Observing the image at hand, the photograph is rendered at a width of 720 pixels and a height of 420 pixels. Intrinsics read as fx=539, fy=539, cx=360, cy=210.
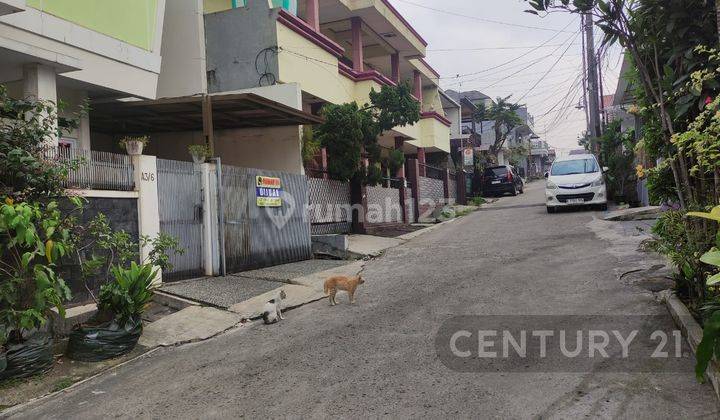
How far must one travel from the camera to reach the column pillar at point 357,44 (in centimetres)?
1780

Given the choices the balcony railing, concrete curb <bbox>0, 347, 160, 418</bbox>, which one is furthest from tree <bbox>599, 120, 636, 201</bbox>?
concrete curb <bbox>0, 347, 160, 418</bbox>

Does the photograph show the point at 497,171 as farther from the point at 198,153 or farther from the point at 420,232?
the point at 198,153

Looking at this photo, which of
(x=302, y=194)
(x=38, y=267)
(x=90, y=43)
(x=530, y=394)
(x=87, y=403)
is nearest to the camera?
(x=530, y=394)

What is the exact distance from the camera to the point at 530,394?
404cm

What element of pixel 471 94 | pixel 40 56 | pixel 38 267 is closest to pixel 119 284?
pixel 38 267

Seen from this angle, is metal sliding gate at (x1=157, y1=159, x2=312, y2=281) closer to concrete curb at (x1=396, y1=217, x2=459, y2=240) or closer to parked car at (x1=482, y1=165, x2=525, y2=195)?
concrete curb at (x1=396, y1=217, x2=459, y2=240)

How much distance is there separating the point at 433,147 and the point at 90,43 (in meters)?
17.0

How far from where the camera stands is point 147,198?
26.6 feet

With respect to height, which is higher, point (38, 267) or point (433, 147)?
point (433, 147)

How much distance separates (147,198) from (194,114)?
4.29 metres

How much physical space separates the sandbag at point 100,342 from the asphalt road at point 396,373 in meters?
0.30

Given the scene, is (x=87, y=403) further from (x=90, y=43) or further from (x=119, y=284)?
(x=90, y=43)

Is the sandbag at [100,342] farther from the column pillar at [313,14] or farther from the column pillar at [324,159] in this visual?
the column pillar at [313,14]

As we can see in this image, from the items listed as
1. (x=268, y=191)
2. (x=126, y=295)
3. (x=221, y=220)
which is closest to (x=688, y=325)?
(x=126, y=295)
